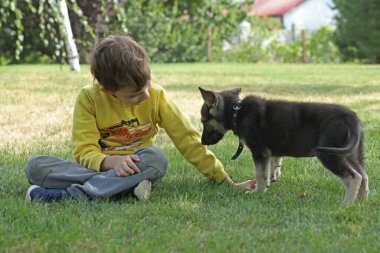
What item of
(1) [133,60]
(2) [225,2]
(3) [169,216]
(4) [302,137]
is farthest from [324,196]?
(2) [225,2]

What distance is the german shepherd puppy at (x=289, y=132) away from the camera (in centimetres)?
418

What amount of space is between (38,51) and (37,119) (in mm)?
23295

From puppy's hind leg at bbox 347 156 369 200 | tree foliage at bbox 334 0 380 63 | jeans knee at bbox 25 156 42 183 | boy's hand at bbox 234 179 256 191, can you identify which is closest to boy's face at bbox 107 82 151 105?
jeans knee at bbox 25 156 42 183

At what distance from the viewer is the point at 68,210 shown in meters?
3.89

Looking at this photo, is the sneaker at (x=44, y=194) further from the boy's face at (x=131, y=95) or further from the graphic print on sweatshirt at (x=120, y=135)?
the boy's face at (x=131, y=95)

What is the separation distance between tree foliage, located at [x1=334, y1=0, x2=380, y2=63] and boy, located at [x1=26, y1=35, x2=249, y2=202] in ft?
90.2

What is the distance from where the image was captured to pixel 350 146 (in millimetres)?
4062

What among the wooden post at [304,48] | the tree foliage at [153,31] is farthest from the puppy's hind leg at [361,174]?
the wooden post at [304,48]

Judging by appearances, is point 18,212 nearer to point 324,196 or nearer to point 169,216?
point 169,216

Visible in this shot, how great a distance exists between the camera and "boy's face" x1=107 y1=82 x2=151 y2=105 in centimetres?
438

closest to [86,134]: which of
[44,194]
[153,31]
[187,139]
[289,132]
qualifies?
[44,194]

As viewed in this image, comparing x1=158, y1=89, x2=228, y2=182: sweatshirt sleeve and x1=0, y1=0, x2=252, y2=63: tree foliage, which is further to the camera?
x1=0, y1=0, x2=252, y2=63: tree foliage

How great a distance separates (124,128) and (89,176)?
18.9 inches

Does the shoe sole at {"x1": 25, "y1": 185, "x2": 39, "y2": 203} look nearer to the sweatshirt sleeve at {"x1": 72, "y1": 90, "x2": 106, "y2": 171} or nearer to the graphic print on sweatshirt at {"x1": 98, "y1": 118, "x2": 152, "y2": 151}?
the sweatshirt sleeve at {"x1": 72, "y1": 90, "x2": 106, "y2": 171}
